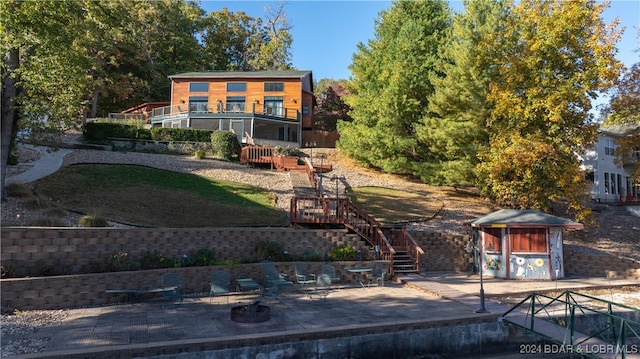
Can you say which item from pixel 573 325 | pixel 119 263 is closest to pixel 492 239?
pixel 573 325

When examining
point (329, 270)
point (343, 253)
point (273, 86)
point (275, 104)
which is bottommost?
point (329, 270)

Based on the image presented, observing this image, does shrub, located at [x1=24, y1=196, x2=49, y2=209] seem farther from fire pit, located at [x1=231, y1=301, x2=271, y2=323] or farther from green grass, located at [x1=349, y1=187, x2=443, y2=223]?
green grass, located at [x1=349, y1=187, x2=443, y2=223]

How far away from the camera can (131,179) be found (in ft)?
65.4

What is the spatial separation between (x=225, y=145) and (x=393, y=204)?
1320 centimetres

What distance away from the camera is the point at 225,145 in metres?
28.4

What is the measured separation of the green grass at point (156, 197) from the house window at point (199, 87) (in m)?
19.3

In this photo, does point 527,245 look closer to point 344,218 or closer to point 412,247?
point 412,247

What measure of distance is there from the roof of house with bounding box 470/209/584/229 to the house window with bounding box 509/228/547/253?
1.43ft

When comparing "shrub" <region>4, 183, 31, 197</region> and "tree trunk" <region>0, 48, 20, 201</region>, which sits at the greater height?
"tree trunk" <region>0, 48, 20, 201</region>

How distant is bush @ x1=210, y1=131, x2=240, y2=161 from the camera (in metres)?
28.4

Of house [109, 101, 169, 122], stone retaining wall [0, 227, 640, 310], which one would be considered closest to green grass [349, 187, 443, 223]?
stone retaining wall [0, 227, 640, 310]

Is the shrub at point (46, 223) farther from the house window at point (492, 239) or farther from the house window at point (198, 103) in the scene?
the house window at point (198, 103)

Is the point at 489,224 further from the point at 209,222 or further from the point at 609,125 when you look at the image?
the point at 609,125

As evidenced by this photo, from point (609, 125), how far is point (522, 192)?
29515 millimetres
